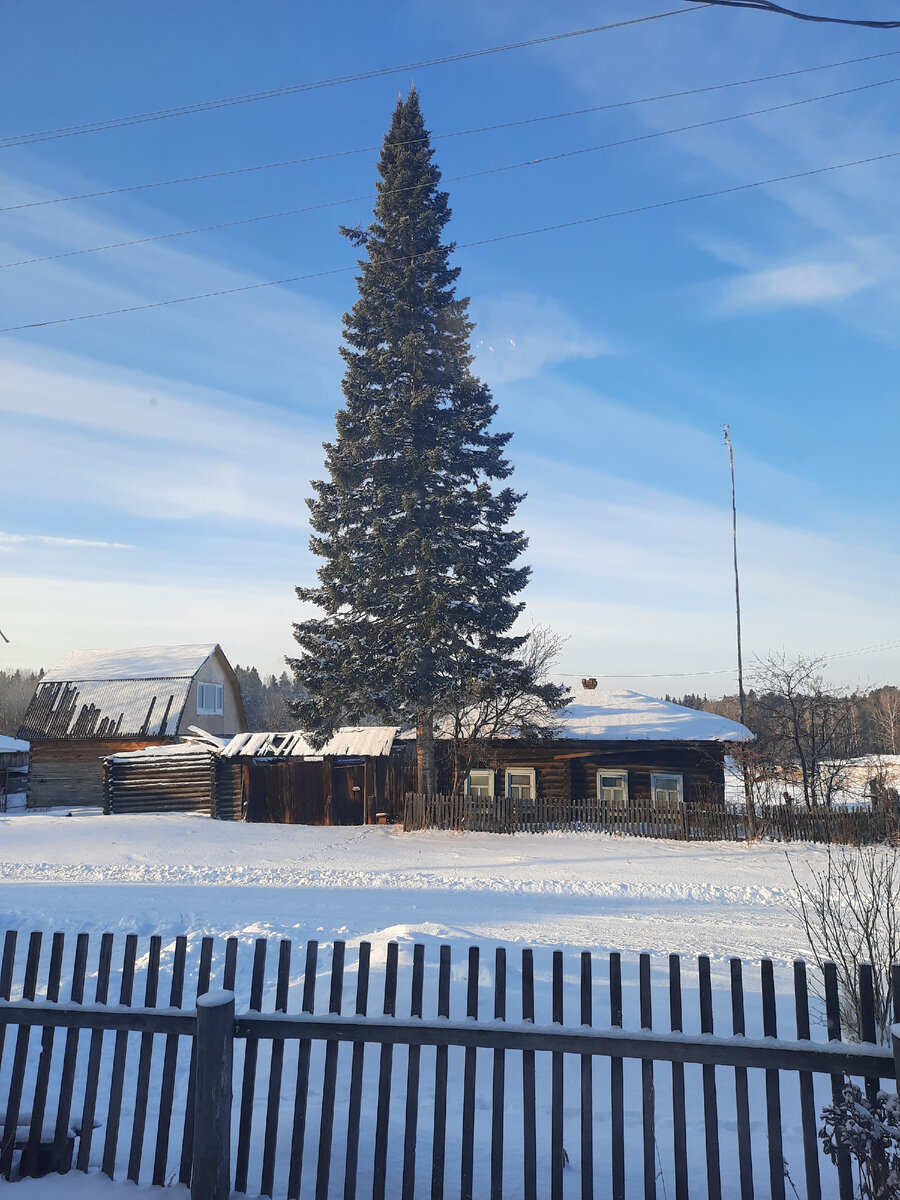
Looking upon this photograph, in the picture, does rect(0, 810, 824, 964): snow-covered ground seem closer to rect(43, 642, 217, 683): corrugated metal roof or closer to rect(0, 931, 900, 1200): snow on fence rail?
rect(0, 931, 900, 1200): snow on fence rail

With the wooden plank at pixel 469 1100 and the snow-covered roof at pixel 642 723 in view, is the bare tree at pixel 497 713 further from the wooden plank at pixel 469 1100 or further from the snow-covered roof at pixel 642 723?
the wooden plank at pixel 469 1100

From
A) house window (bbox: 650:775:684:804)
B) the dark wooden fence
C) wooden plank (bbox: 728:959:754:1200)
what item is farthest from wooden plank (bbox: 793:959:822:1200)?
house window (bbox: 650:775:684:804)

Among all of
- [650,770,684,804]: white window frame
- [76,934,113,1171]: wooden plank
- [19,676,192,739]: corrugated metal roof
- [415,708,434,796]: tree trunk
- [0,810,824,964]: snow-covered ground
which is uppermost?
[19,676,192,739]: corrugated metal roof

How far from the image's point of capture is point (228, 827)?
80.1ft

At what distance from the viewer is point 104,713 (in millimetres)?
37219

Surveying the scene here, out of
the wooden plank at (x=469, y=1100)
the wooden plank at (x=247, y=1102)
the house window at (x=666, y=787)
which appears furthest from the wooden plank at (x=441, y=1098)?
the house window at (x=666, y=787)

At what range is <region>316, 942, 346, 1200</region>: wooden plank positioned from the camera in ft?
13.5

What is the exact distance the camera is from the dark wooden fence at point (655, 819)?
22188mm

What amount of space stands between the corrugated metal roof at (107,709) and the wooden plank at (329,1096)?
34.2 m

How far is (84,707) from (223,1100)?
1487 inches

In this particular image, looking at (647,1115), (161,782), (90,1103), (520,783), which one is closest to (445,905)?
(90,1103)

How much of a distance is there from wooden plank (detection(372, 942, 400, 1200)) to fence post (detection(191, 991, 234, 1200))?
2.57ft

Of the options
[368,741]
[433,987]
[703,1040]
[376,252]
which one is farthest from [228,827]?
[703,1040]

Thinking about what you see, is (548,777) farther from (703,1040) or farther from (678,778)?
(703,1040)
